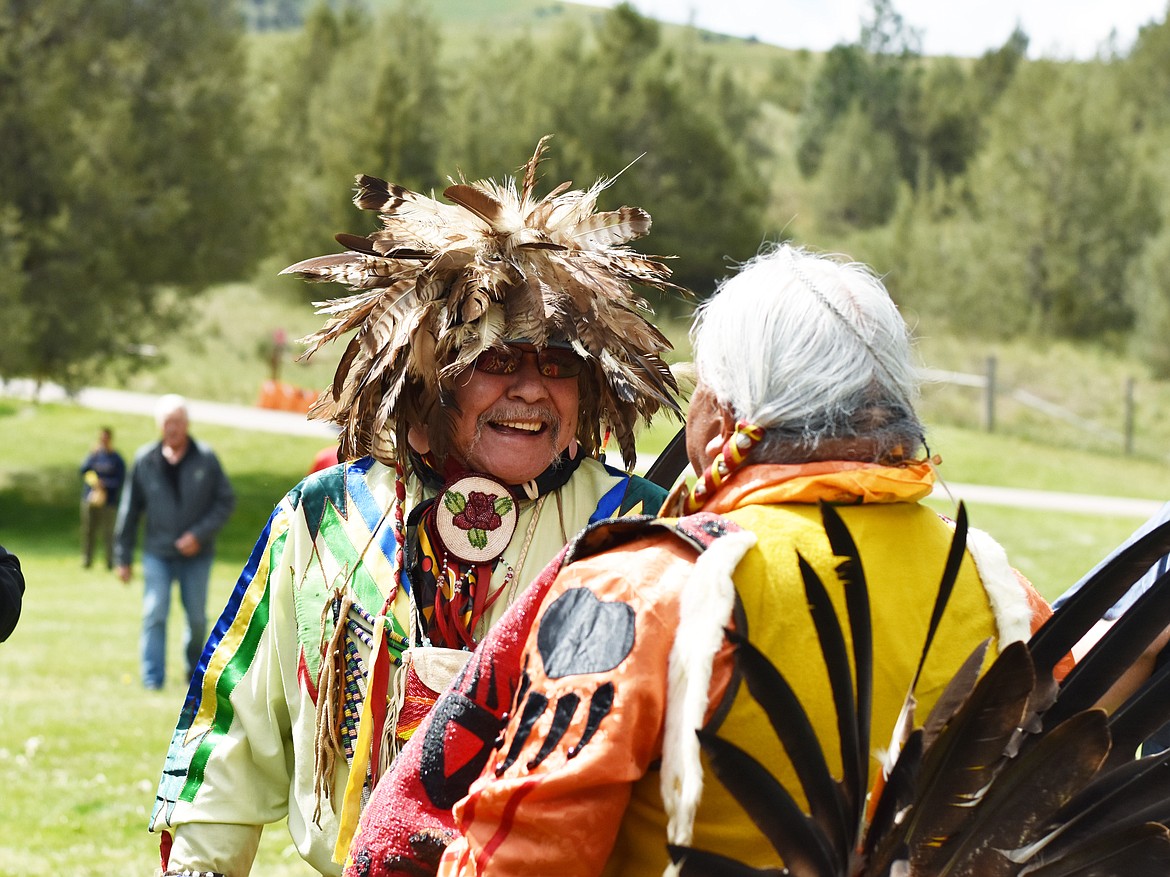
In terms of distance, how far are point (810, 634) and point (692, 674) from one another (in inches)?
6.5

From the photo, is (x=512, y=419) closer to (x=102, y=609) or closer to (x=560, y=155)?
(x=102, y=609)

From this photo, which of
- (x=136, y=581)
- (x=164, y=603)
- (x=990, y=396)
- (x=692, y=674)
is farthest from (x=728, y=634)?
(x=990, y=396)

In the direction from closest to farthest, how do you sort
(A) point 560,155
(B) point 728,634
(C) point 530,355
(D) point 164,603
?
(B) point 728,634, (C) point 530,355, (D) point 164,603, (A) point 560,155

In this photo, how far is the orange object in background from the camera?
28.1 m

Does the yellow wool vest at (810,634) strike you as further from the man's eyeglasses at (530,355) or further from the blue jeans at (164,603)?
the blue jeans at (164,603)

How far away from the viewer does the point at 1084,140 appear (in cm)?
3719

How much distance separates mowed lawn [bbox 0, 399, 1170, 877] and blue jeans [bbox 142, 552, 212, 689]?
29 cm

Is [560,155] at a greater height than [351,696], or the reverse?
[560,155]

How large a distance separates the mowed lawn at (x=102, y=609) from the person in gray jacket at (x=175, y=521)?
481 mm

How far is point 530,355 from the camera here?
9.25 ft

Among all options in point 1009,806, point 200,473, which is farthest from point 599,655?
point 200,473

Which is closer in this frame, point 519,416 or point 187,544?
point 519,416

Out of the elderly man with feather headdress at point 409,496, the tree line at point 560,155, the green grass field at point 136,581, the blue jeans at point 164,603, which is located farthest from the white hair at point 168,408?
the elderly man with feather headdress at point 409,496

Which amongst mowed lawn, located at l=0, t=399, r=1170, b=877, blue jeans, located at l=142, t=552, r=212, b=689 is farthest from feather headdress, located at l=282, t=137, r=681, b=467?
blue jeans, located at l=142, t=552, r=212, b=689
